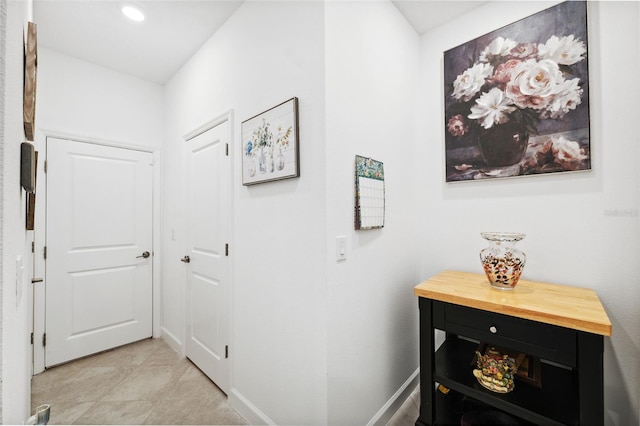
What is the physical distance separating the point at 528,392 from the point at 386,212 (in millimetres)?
1139

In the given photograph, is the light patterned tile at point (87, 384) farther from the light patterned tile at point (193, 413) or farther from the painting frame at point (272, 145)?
the painting frame at point (272, 145)

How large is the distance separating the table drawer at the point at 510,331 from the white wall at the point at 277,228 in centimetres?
67

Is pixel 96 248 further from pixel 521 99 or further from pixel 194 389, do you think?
pixel 521 99

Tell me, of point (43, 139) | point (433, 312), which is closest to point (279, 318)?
point (433, 312)

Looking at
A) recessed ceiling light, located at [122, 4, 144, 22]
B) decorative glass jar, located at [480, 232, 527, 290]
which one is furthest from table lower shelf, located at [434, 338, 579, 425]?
recessed ceiling light, located at [122, 4, 144, 22]

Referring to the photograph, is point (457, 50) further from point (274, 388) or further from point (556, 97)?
point (274, 388)

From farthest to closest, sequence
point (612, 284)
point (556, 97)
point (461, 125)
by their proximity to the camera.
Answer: point (461, 125), point (556, 97), point (612, 284)

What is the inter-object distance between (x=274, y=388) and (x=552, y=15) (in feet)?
8.82

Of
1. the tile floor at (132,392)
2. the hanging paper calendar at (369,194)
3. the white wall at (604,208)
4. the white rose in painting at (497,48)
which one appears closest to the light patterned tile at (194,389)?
the tile floor at (132,392)

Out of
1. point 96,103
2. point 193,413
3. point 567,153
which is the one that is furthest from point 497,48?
point 96,103

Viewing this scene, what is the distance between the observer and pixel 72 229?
8.17 feet

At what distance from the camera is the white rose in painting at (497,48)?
1700mm

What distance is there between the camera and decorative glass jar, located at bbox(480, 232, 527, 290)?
1.41 m

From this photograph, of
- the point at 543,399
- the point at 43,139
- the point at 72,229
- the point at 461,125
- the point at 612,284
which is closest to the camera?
the point at 543,399
